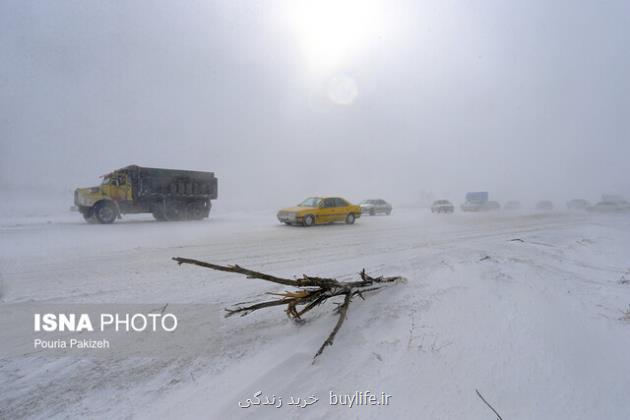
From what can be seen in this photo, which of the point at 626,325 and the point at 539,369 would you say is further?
the point at 626,325

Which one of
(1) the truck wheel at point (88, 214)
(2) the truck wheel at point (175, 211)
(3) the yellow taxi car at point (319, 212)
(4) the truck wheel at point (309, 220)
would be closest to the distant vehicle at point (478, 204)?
(3) the yellow taxi car at point (319, 212)

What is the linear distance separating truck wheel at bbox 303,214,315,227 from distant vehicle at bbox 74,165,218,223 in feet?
24.8

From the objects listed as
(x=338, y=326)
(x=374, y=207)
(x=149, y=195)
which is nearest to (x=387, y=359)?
(x=338, y=326)

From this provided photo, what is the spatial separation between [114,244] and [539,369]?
9051mm

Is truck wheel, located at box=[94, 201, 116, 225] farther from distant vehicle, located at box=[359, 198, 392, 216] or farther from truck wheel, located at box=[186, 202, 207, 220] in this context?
distant vehicle, located at box=[359, 198, 392, 216]

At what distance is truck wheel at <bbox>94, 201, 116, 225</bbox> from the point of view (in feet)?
43.6

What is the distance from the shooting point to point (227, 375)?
2.09m

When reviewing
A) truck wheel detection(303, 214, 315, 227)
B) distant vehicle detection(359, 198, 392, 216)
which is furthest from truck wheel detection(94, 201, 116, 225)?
distant vehicle detection(359, 198, 392, 216)

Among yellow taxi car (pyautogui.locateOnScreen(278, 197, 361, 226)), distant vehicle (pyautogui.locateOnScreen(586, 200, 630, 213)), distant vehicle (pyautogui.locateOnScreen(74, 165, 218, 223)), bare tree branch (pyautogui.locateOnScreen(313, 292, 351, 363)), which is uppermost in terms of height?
distant vehicle (pyautogui.locateOnScreen(74, 165, 218, 223))

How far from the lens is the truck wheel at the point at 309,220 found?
1283 centimetres

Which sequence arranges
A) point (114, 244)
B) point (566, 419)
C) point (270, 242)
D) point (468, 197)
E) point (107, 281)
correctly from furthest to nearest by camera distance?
1. point (468, 197)
2. point (270, 242)
3. point (114, 244)
4. point (107, 281)
5. point (566, 419)

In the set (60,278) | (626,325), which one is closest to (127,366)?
(60,278)

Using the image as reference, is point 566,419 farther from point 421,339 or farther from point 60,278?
point 60,278

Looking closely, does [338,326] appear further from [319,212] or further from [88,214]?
[88,214]
